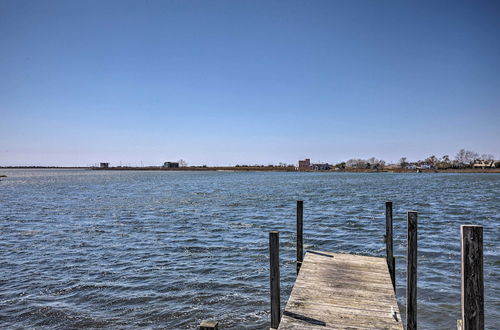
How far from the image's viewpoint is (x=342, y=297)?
8.45m

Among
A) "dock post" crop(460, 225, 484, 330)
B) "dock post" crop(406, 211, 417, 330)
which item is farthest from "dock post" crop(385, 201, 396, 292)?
"dock post" crop(460, 225, 484, 330)

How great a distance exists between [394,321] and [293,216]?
73.8 feet

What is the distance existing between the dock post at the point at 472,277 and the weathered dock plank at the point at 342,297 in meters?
2.32

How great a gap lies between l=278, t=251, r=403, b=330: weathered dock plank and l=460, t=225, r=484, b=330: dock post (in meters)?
2.32

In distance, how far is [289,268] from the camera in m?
14.6

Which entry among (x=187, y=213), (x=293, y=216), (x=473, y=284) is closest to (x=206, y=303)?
(x=473, y=284)

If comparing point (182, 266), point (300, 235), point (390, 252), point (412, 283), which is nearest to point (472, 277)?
point (412, 283)

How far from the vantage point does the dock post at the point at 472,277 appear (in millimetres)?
5012

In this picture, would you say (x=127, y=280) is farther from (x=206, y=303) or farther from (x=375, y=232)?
(x=375, y=232)

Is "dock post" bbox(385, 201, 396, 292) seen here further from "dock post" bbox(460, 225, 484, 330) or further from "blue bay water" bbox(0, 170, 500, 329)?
"dock post" bbox(460, 225, 484, 330)

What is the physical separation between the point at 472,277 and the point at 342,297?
3866 millimetres

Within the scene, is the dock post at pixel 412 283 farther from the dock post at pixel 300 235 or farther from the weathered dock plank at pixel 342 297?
the dock post at pixel 300 235

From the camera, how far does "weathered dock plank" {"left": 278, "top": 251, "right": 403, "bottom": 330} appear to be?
23.7 feet

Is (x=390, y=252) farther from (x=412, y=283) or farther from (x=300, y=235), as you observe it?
(x=412, y=283)
